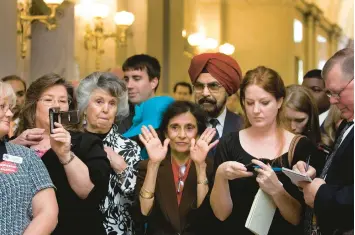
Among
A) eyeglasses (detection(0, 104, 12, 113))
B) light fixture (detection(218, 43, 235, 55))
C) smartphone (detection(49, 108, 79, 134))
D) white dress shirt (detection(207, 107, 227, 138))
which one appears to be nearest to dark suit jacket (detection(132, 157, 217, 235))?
smartphone (detection(49, 108, 79, 134))

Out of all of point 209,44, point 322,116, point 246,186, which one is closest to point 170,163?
point 246,186

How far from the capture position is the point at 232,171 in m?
4.14

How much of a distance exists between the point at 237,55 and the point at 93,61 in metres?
1.45

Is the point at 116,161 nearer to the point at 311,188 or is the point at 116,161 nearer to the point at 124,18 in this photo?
the point at 311,188

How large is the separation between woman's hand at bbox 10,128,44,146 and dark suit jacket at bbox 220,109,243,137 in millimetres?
1238

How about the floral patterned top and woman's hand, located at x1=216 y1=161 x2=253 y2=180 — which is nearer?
woman's hand, located at x1=216 y1=161 x2=253 y2=180

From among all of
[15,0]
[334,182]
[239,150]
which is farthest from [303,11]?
[334,182]

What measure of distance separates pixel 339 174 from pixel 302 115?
4.78ft

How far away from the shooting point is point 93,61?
27.7 ft

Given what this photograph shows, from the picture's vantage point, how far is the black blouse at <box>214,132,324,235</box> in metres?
4.34

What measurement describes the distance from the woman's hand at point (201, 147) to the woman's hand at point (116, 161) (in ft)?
1.38

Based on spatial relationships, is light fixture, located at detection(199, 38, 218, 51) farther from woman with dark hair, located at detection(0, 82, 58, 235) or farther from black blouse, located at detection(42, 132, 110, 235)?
woman with dark hair, located at detection(0, 82, 58, 235)

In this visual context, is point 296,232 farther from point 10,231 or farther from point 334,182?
point 10,231

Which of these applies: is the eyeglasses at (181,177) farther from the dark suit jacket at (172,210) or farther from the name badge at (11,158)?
the name badge at (11,158)
